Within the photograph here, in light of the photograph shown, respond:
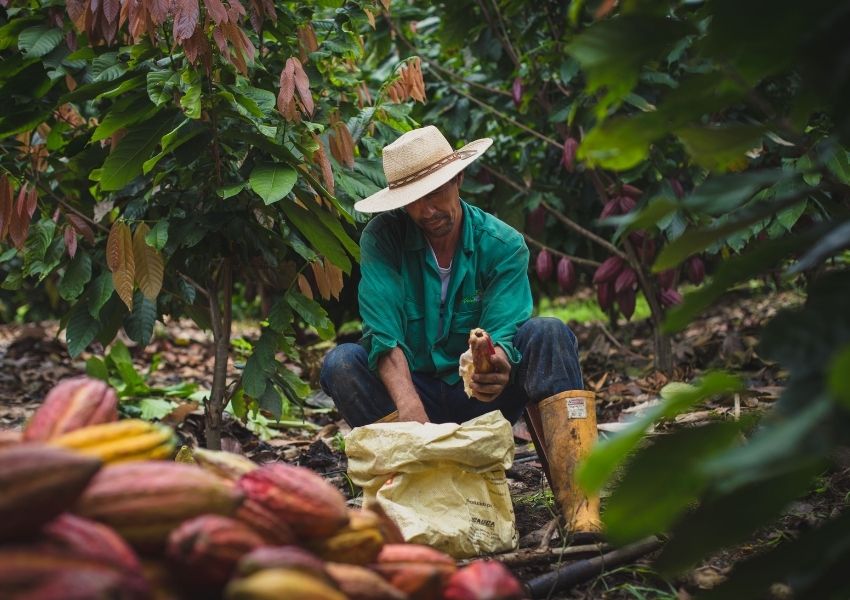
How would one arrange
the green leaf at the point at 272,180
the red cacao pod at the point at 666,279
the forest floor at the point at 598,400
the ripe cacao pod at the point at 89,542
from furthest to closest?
the red cacao pod at the point at 666,279 → the green leaf at the point at 272,180 → the forest floor at the point at 598,400 → the ripe cacao pod at the point at 89,542

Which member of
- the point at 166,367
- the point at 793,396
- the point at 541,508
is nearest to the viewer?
the point at 793,396

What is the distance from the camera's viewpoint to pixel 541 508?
8.91 ft

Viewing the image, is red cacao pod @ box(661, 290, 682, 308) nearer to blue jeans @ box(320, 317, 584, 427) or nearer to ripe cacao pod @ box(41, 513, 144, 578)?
blue jeans @ box(320, 317, 584, 427)

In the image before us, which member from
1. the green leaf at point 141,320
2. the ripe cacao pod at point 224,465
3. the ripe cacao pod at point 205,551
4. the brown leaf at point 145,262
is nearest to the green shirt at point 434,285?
the brown leaf at point 145,262

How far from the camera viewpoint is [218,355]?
10.0 ft

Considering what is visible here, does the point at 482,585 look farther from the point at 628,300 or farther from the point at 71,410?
the point at 628,300

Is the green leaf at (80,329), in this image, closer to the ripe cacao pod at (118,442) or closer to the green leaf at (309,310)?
the green leaf at (309,310)

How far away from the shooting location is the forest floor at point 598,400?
211 cm

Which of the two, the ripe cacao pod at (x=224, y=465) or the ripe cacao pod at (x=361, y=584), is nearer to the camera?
the ripe cacao pod at (x=361, y=584)

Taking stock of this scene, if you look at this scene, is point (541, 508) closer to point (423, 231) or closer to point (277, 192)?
point (423, 231)

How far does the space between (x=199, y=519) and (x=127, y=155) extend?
164 cm

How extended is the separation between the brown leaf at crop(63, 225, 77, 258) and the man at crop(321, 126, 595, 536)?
80 cm

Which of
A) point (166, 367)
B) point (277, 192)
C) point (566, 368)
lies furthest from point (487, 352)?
point (166, 367)

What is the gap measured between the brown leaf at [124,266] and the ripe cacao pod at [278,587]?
1.72 m
